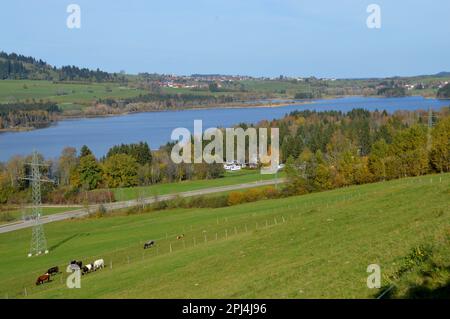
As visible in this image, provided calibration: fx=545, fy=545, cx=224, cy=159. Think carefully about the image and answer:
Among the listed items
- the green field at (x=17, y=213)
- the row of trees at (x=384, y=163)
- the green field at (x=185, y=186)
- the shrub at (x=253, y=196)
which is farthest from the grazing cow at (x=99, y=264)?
the green field at (x=185, y=186)

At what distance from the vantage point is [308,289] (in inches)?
467

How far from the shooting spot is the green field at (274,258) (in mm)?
12748

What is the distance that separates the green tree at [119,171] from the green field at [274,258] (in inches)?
1786

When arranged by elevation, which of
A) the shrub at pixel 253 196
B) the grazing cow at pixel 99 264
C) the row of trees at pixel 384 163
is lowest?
the shrub at pixel 253 196

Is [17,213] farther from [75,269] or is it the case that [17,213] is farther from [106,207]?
[75,269]

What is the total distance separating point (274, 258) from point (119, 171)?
66129 mm

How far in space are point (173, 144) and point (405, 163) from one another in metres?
55.1

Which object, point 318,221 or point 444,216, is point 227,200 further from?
point 444,216

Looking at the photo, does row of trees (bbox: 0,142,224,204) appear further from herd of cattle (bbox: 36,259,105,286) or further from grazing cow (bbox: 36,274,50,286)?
grazing cow (bbox: 36,274,50,286)

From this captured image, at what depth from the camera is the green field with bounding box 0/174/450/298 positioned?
1275cm

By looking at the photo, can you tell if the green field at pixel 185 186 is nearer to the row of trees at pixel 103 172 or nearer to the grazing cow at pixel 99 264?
the row of trees at pixel 103 172

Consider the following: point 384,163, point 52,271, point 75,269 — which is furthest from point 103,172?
point 75,269

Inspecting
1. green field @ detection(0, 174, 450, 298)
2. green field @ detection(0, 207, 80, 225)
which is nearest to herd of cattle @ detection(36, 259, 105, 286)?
green field @ detection(0, 174, 450, 298)

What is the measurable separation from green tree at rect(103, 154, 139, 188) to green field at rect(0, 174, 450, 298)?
45365 millimetres
